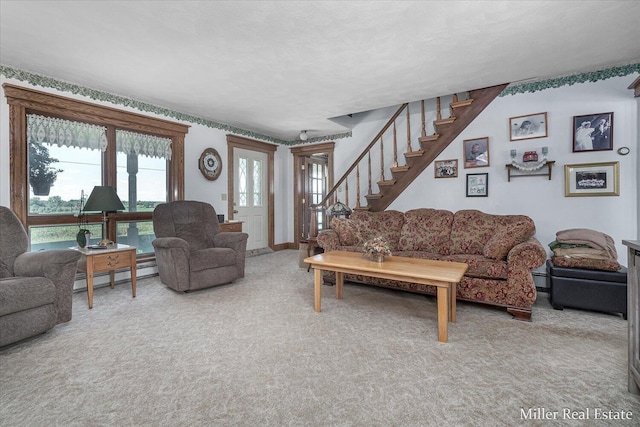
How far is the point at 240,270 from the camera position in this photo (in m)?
3.96

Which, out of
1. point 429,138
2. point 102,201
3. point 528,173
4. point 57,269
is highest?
point 429,138

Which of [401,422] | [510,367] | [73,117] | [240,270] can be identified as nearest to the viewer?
[401,422]

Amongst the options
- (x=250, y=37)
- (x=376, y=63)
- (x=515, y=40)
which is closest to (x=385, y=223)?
(x=376, y=63)

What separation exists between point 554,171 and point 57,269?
5.11 metres

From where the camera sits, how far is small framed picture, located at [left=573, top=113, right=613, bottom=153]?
3381 mm

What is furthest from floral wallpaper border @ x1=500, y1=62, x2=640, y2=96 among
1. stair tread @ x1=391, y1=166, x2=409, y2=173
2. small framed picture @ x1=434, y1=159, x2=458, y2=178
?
stair tread @ x1=391, y1=166, x2=409, y2=173

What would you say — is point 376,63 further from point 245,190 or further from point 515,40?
point 245,190

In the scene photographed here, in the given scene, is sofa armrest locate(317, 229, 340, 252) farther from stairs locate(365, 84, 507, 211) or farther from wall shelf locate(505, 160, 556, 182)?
wall shelf locate(505, 160, 556, 182)

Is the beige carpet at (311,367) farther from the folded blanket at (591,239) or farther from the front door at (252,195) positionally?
the front door at (252,195)

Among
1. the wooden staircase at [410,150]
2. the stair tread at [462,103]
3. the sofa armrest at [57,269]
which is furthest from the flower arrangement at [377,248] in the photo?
the sofa armrest at [57,269]

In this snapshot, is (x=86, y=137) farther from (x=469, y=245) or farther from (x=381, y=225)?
(x=469, y=245)

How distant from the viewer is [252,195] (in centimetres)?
621

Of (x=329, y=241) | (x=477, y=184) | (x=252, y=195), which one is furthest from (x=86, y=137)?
(x=477, y=184)

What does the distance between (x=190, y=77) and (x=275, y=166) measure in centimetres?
335
